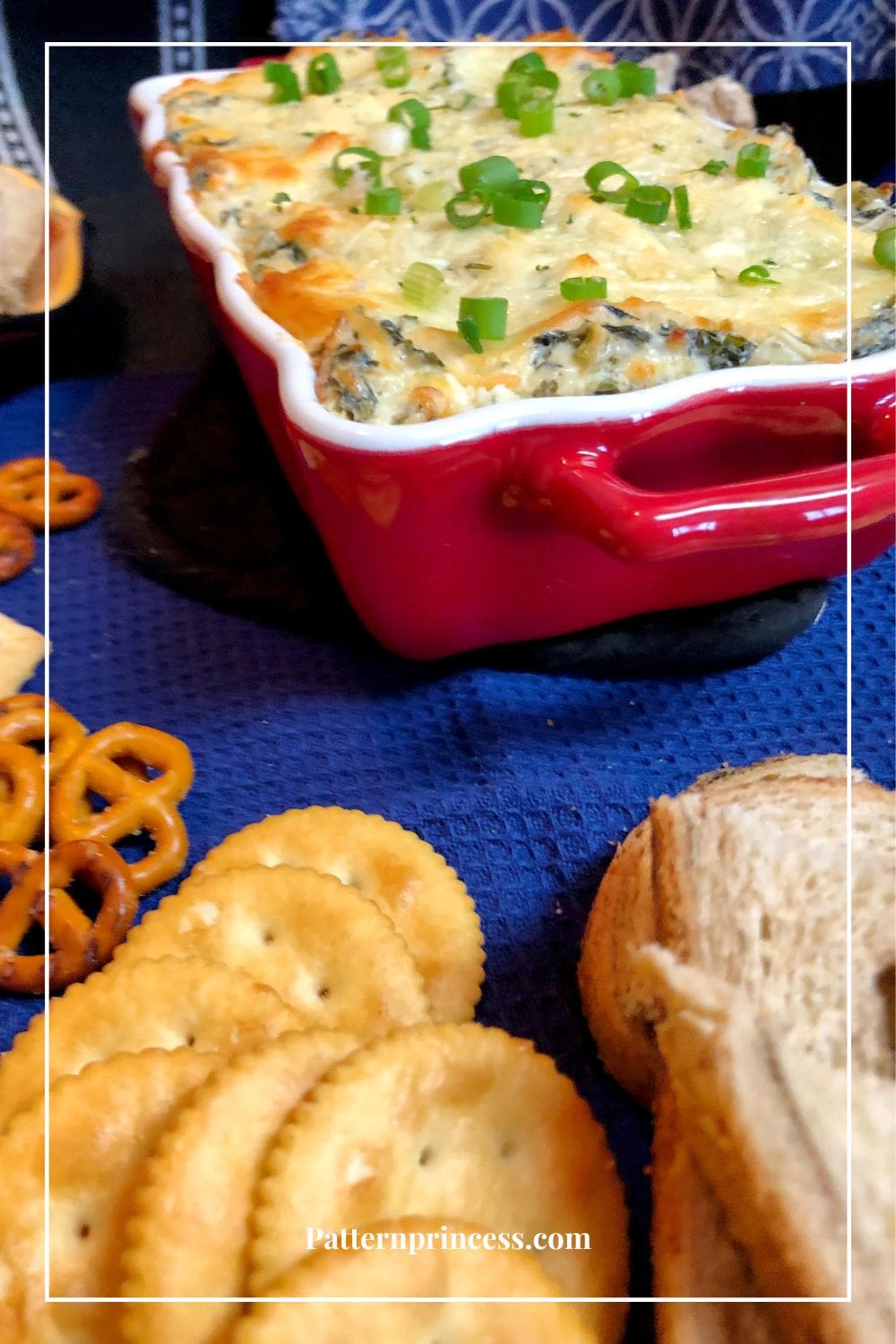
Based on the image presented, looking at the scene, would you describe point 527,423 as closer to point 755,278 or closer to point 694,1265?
point 755,278

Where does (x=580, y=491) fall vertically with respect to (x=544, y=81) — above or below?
below

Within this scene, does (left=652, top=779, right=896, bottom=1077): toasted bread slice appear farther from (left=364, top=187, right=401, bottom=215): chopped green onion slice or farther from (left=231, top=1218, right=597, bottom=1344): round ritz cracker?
(left=364, top=187, right=401, bottom=215): chopped green onion slice

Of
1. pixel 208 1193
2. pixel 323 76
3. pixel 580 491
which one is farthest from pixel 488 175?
pixel 208 1193

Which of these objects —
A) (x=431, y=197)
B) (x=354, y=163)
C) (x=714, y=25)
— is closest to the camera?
(x=431, y=197)

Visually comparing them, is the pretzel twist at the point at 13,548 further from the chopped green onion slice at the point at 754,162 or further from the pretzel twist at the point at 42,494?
the chopped green onion slice at the point at 754,162

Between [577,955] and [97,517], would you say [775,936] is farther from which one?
[97,517]

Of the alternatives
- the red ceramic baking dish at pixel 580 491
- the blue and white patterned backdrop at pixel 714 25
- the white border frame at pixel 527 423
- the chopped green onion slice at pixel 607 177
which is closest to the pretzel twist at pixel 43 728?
the white border frame at pixel 527 423

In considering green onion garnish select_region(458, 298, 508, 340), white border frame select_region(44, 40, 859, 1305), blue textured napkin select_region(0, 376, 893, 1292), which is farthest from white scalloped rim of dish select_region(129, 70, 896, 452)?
Result: blue textured napkin select_region(0, 376, 893, 1292)
